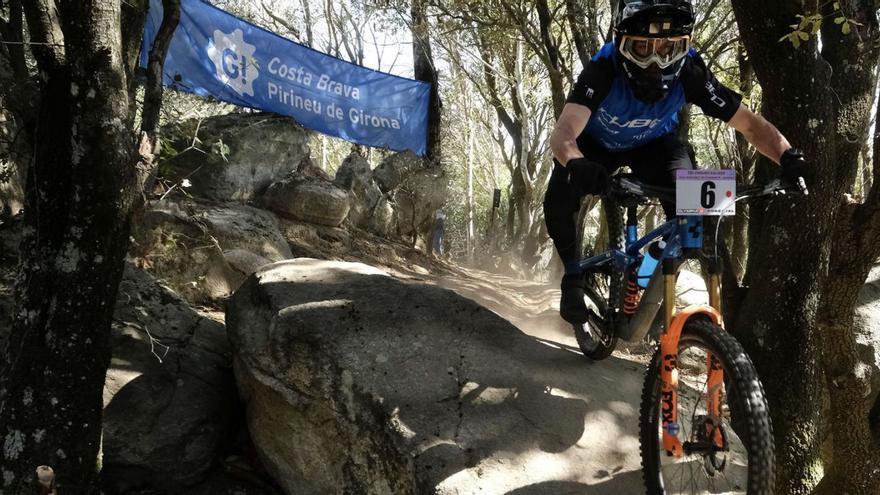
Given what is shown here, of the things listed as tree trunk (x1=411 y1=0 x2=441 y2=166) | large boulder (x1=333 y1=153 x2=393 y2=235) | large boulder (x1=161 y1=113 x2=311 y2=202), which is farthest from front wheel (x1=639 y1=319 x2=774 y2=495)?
tree trunk (x1=411 y1=0 x2=441 y2=166)

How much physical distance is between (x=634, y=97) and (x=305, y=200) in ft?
23.6

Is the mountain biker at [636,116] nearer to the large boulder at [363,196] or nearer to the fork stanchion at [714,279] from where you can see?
the fork stanchion at [714,279]

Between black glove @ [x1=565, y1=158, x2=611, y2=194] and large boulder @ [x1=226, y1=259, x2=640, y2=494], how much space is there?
1.25 m

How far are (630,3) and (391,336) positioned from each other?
2229 mm

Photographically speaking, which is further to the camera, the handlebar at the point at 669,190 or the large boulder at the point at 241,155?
the large boulder at the point at 241,155

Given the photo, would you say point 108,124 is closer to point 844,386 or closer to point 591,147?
point 591,147

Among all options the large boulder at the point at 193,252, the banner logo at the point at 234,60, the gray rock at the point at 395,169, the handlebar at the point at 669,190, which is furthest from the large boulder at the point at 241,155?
the handlebar at the point at 669,190

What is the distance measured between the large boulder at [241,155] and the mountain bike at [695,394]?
7.33 metres

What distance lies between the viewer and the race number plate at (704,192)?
263 centimetres

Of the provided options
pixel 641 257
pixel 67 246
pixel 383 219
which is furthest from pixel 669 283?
pixel 383 219

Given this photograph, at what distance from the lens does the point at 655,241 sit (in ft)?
10.2

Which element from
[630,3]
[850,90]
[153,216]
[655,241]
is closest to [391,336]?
[655,241]

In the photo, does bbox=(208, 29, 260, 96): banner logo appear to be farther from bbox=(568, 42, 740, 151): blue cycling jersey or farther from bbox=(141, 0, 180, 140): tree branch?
bbox=(568, 42, 740, 151): blue cycling jersey

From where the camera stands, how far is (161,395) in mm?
3814
